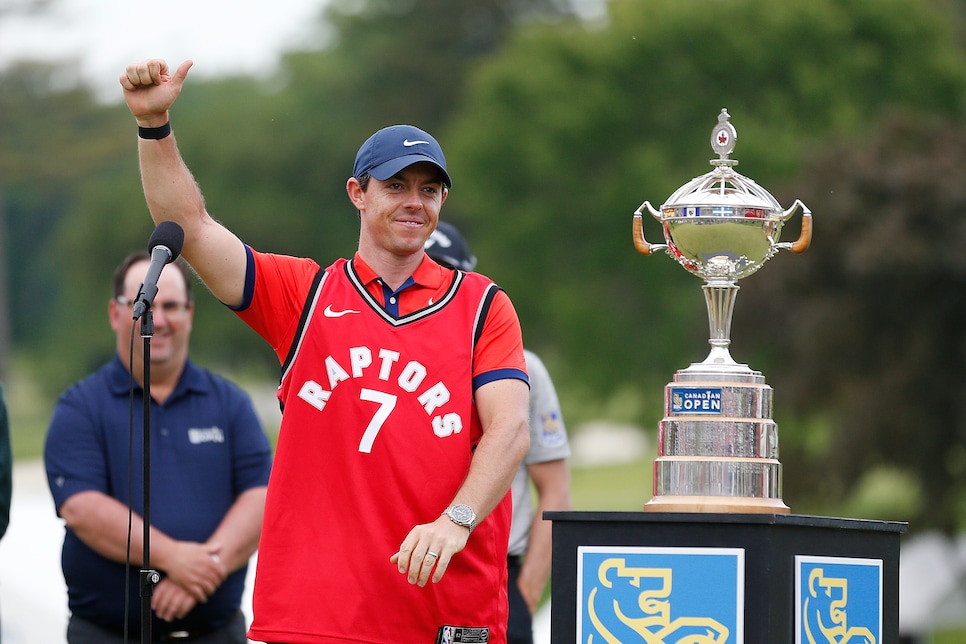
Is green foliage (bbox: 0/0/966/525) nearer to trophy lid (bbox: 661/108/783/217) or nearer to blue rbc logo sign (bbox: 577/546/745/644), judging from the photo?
trophy lid (bbox: 661/108/783/217)

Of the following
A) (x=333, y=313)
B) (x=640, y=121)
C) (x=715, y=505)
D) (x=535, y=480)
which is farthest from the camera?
(x=640, y=121)

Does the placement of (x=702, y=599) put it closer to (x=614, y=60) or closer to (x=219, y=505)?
(x=219, y=505)

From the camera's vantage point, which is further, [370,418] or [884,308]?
[884,308]

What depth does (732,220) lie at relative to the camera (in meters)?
4.47

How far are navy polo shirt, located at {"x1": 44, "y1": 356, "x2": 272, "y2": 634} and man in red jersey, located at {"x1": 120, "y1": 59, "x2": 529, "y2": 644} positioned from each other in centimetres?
147

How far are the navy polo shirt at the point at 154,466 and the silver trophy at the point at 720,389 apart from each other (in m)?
1.80

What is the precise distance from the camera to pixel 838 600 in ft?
13.6

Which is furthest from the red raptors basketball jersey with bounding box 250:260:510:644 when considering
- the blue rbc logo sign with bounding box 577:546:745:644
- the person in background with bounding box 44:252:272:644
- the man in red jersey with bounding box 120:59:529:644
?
the person in background with bounding box 44:252:272:644

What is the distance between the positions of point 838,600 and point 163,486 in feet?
7.76

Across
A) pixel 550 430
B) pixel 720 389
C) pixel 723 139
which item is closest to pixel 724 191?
pixel 723 139

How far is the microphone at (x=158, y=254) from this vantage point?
12.7 ft

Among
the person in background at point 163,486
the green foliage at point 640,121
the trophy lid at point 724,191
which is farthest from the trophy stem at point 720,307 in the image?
the green foliage at point 640,121

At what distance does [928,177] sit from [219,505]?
52.2ft

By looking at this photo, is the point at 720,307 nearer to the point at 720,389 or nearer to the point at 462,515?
the point at 720,389
